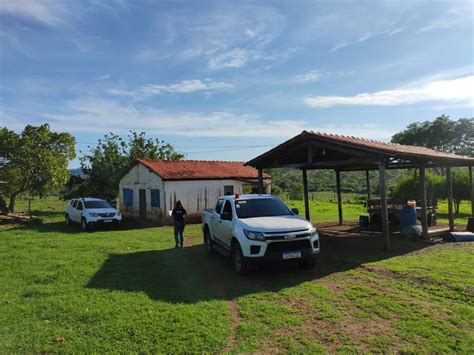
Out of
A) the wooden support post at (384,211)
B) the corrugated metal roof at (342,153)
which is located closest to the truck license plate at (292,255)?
the wooden support post at (384,211)

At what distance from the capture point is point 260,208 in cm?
938

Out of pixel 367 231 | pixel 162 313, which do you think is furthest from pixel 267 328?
pixel 367 231

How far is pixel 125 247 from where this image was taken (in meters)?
12.5

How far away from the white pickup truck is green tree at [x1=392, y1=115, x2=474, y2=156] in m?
44.7

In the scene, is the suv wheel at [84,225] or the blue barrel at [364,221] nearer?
the blue barrel at [364,221]

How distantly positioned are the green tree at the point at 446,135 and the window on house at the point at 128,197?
39.4 meters

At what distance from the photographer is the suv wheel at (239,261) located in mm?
7900

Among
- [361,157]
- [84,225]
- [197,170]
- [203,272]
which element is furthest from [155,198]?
[203,272]

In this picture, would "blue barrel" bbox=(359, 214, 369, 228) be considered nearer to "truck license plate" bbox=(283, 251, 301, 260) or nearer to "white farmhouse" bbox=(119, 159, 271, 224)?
"white farmhouse" bbox=(119, 159, 271, 224)

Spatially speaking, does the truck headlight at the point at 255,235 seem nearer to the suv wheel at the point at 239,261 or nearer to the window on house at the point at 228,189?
the suv wheel at the point at 239,261

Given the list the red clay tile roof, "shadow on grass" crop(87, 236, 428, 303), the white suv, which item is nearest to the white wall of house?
the red clay tile roof

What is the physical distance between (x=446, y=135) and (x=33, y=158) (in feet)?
152

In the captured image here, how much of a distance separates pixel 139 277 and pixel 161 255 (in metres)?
2.86

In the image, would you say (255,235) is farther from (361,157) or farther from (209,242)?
(361,157)
